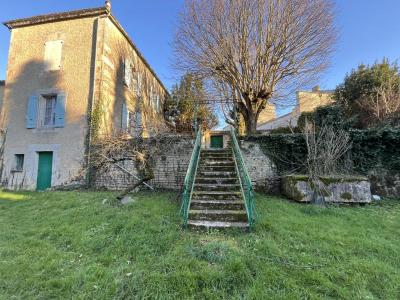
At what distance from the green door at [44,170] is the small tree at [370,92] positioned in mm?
14277

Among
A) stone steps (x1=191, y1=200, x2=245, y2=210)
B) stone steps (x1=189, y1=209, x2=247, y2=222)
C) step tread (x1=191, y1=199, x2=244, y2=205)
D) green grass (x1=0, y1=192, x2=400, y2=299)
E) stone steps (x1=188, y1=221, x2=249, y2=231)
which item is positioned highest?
step tread (x1=191, y1=199, x2=244, y2=205)

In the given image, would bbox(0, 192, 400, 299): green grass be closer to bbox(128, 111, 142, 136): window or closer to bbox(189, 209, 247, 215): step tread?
bbox(189, 209, 247, 215): step tread

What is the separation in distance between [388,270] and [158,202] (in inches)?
199

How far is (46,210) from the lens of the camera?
247 inches

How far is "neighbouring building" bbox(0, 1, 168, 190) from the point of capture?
10.0 meters

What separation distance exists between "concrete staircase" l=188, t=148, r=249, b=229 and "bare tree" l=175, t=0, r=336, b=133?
193 inches

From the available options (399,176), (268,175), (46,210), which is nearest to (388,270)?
(268,175)

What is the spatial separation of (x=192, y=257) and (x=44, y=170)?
9.66 metres

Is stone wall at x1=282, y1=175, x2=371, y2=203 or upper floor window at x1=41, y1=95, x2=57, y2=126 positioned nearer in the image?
stone wall at x1=282, y1=175, x2=371, y2=203

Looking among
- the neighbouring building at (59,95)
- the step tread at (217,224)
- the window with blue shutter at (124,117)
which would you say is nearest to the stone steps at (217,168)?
the step tread at (217,224)

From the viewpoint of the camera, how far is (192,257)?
346 cm

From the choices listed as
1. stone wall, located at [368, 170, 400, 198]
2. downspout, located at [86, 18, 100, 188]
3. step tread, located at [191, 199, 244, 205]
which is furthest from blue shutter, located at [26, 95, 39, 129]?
stone wall, located at [368, 170, 400, 198]

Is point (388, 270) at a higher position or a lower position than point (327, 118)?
lower

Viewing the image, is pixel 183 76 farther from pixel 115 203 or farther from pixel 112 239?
pixel 112 239
